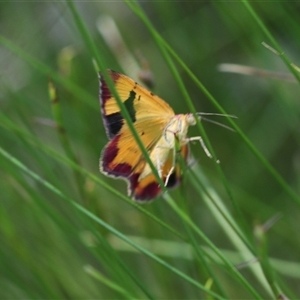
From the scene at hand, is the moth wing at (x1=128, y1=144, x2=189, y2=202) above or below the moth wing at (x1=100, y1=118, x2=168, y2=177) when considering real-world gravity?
below

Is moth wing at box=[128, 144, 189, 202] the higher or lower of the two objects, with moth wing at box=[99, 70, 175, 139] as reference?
lower

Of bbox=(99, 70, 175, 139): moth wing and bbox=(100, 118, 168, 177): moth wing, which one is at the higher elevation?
bbox=(99, 70, 175, 139): moth wing

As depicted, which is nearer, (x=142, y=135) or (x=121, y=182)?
(x=142, y=135)

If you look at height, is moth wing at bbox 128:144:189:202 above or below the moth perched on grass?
below

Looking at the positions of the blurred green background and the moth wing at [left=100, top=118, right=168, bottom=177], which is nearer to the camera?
the moth wing at [left=100, top=118, right=168, bottom=177]

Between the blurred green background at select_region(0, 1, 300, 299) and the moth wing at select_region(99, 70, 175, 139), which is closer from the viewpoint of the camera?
the moth wing at select_region(99, 70, 175, 139)

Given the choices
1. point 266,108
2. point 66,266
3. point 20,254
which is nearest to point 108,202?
point 66,266

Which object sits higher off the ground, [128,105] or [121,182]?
[128,105]

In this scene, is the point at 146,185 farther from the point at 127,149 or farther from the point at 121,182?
the point at 121,182

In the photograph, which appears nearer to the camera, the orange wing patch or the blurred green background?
the orange wing patch

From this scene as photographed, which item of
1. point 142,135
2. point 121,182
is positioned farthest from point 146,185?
point 121,182
